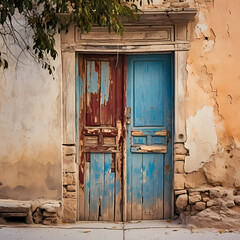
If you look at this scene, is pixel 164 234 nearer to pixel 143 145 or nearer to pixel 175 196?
pixel 175 196

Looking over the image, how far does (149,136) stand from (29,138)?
161cm

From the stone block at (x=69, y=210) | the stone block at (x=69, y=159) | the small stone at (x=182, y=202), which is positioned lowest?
the stone block at (x=69, y=210)

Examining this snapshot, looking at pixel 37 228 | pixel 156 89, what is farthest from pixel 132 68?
pixel 37 228

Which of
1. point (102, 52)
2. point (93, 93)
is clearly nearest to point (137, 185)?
Result: point (93, 93)

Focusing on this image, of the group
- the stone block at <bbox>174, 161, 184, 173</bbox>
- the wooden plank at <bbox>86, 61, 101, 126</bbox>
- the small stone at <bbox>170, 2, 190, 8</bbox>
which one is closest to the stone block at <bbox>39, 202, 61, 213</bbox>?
the wooden plank at <bbox>86, 61, 101, 126</bbox>

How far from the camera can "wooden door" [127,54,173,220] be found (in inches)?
205

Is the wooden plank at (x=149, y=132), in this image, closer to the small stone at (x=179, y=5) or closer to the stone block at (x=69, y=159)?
the stone block at (x=69, y=159)

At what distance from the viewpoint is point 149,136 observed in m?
5.22

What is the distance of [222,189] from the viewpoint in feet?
16.3

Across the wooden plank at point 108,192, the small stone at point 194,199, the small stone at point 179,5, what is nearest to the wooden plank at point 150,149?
the wooden plank at point 108,192

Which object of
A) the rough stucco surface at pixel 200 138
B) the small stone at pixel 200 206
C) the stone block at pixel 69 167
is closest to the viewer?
the small stone at pixel 200 206

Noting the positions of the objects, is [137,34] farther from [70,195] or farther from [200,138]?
[70,195]

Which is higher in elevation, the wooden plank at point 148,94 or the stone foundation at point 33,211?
the wooden plank at point 148,94

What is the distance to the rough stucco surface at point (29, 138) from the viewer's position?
5.07 metres
